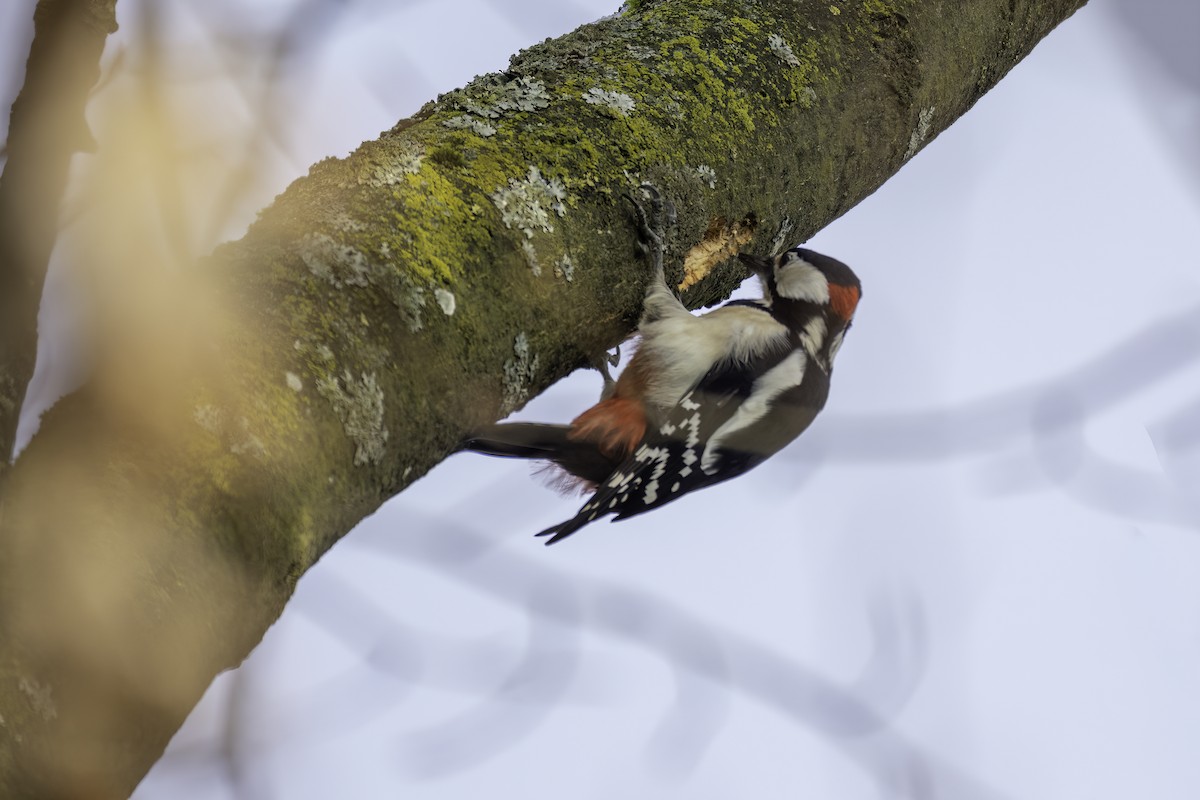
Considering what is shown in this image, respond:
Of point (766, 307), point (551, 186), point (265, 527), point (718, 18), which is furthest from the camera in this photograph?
point (766, 307)

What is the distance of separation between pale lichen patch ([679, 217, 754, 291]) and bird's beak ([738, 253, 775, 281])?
5 centimetres

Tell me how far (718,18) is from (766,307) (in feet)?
4.02

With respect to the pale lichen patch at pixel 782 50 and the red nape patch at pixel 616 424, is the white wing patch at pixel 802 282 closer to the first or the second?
the red nape patch at pixel 616 424

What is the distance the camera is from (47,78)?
100cm

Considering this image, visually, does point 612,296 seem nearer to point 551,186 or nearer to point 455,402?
point 551,186

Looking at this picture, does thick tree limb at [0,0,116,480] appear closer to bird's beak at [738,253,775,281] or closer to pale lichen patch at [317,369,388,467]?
pale lichen patch at [317,369,388,467]

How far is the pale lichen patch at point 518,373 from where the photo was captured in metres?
1.57

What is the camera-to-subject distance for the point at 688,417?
2.75 meters

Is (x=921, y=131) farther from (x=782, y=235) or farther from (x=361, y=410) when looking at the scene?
(x=361, y=410)

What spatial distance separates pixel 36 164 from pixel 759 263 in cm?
169

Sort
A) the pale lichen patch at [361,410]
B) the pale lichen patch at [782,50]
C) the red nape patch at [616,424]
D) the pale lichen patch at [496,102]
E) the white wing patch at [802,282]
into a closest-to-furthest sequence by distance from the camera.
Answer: the pale lichen patch at [361,410]
the pale lichen patch at [496,102]
the pale lichen patch at [782,50]
the red nape patch at [616,424]
the white wing patch at [802,282]

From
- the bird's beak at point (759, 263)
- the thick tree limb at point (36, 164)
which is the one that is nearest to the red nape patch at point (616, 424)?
the bird's beak at point (759, 263)

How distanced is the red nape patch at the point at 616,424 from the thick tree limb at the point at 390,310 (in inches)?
19.7

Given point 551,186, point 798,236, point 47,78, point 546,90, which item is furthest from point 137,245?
point 798,236
